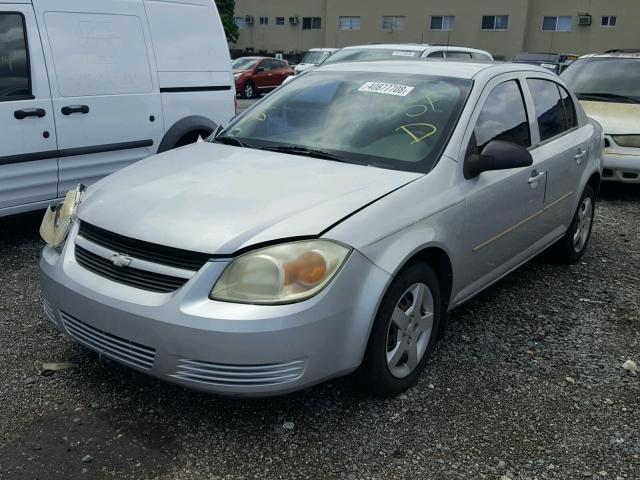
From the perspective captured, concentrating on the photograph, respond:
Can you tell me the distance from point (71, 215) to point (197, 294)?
1.04 metres

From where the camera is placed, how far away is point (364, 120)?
3.60 m

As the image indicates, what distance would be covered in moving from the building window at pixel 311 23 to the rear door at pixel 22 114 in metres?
45.4

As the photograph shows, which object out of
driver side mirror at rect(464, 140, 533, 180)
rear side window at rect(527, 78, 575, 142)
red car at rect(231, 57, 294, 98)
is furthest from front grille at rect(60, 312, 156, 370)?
red car at rect(231, 57, 294, 98)

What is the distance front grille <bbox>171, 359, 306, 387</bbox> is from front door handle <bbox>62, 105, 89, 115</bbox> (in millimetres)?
3229

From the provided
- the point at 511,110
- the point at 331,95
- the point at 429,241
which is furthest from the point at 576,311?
the point at 331,95

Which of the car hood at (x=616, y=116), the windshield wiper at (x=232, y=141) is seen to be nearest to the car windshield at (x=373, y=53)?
the car hood at (x=616, y=116)

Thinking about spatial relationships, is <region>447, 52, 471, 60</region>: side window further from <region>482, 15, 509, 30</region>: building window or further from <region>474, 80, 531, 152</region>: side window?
<region>482, 15, 509, 30</region>: building window

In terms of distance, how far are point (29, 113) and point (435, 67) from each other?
3.01 m

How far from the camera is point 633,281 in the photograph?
4938 millimetres

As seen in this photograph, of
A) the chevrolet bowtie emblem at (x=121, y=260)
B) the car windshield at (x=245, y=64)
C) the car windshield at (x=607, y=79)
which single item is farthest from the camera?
the car windshield at (x=245, y=64)

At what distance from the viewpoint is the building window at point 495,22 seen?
41.5 meters

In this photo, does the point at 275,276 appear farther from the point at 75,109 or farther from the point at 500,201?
the point at 75,109

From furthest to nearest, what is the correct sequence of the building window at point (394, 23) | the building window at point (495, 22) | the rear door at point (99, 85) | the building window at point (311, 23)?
the building window at point (311, 23)
the building window at point (394, 23)
the building window at point (495, 22)
the rear door at point (99, 85)

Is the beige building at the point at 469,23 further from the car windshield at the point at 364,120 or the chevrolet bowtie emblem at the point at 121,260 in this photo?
the chevrolet bowtie emblem at the point at 121,260
